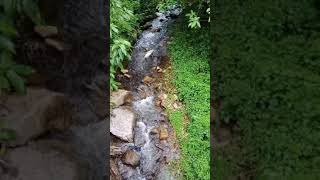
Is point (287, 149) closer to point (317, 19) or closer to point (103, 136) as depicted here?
point (317, 19)

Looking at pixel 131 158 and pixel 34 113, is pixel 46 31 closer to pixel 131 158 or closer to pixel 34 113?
pixel 34 113

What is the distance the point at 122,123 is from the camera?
3.05m

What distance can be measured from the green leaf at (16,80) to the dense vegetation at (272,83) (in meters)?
1.14

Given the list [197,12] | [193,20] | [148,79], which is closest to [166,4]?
[197,12]

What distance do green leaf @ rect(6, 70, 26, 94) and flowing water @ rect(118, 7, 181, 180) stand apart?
0.99m

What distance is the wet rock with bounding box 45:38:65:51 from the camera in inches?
91.5

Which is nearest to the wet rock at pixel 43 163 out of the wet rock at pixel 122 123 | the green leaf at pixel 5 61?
the green leaf at pixel 5 61

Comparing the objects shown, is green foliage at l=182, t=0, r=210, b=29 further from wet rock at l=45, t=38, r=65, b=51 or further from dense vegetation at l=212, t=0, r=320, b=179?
wet rock at l=45, t=38, r=65, b=51

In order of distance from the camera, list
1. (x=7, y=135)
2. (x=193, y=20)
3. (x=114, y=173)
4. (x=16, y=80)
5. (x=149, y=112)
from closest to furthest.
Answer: (x=16, y=80)
(x=7, y=135)
(x=114, y=173)
(x=149, y=112)
(x=193, y=20)

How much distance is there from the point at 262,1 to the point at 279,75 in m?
0.43

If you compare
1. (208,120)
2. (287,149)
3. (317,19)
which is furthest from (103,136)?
(317,19)

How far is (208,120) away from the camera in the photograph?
9.72 feet

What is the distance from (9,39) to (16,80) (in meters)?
0.16

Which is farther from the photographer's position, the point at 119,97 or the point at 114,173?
the point at 119,97
